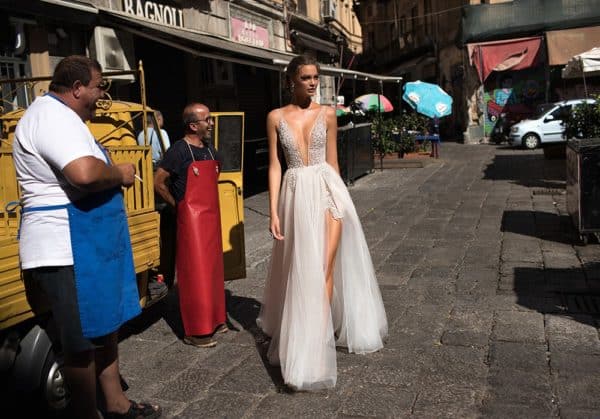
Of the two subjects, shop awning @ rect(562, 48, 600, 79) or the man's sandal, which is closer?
the man's sandal

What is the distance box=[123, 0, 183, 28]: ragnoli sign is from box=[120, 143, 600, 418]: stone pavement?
16.4 feet

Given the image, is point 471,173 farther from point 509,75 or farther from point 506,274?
point 509,75

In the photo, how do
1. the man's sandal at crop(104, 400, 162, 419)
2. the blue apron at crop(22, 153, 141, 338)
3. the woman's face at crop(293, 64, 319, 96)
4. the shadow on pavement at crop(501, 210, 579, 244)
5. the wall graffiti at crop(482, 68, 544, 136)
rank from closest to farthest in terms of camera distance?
the blue apron at crop(22, 153, 141, 338) < the man's sandal at crop(104, 400, 162, 419) < the woman's face at crop(293, 64, 319, 96) < the shadow on pavement at crop(501, 210, 579, 244) < the wall graffiti at crop(482, 68, 544, 136)

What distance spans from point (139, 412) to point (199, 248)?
1.32m

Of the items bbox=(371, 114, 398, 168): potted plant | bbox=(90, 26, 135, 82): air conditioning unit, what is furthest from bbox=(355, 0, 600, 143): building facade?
bbox=(90, 26, 135, 82): air conditioning unit

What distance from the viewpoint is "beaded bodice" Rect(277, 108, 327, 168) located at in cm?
380

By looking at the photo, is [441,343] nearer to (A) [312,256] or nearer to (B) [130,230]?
(A) [312,256]

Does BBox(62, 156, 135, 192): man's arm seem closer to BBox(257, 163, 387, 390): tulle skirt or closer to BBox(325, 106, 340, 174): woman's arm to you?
BBox(257, 163, 387, 390): tulle skirt

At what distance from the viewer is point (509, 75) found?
24.9m

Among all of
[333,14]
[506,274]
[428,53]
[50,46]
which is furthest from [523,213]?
[428,53]

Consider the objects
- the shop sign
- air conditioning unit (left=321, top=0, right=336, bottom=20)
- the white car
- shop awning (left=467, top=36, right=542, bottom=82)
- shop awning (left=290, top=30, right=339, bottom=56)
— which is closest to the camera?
the shop sign

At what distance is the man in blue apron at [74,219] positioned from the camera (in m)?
2.58

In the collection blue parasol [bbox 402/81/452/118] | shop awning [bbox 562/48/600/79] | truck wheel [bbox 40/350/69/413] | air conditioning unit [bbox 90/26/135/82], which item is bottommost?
truck wheel [bbox 40/350/69/413]

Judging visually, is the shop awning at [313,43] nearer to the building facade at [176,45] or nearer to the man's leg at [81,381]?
the building facade at [176,45]
